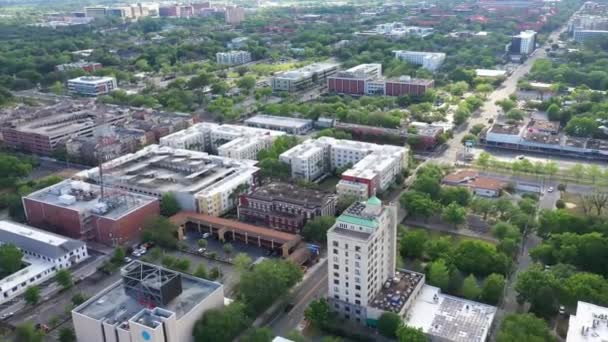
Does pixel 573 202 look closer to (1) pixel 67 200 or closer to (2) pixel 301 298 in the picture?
(2) pixel 301 298

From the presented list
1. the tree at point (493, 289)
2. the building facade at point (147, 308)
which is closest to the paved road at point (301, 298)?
the building facade at point (147, 308)

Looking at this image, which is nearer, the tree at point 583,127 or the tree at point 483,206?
the tree at point 483,206

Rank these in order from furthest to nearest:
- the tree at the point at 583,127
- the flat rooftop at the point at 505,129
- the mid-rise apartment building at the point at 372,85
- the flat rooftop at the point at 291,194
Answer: the mid-rise apartment building at the point at 372,85 → the tree at the point at 583,127 → the flat rooftop at the point at 505,129 → the flat rooftop at the point at 291,194

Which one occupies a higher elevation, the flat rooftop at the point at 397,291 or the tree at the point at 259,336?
the tree at the point at 259,336

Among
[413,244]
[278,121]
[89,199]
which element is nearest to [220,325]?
[413,244]

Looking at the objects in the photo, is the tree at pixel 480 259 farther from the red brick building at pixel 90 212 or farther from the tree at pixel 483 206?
the red brick building at pixel 90 212

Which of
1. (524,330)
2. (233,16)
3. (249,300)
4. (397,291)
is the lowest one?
(249,300)

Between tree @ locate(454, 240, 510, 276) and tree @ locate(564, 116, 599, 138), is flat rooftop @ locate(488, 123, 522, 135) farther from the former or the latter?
tree @ locate(454, 240, 510, 276)
